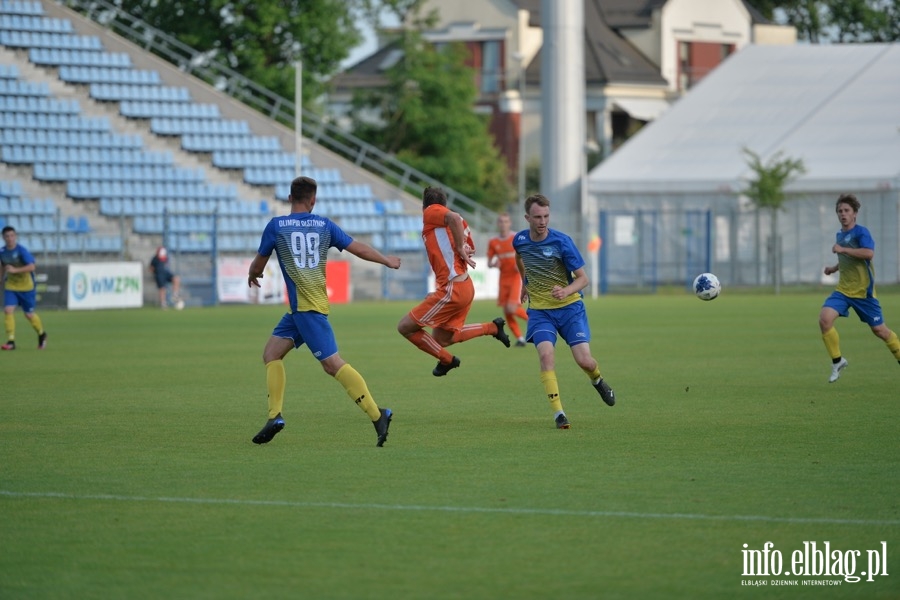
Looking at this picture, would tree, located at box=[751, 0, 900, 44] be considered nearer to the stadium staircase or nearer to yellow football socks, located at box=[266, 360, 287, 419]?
the stadium staircase

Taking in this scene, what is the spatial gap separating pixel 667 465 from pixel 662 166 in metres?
43.9

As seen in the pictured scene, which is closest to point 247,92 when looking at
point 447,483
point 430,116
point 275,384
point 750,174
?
point 430,116

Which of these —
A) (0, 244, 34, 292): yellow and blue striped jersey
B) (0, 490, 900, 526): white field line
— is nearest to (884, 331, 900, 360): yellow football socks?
(0, 490, 900, 526): white field line

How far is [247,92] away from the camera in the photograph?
53500mm

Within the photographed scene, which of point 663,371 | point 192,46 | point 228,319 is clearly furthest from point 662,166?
point 663,371

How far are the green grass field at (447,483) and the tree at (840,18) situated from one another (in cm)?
6634

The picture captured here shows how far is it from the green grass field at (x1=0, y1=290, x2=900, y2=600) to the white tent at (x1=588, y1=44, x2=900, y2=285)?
3231 cm

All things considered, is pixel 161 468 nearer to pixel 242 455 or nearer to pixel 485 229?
pixel 242 455

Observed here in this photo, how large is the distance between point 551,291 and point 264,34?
45.3 m

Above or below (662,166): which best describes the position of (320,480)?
below

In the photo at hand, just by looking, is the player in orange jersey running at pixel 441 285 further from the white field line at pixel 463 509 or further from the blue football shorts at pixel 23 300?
the blue football shorts at pixel 23 300

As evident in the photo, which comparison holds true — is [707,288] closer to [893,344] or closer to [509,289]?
[893,344]

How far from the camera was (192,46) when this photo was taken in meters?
56.6

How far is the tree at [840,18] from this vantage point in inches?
3194
